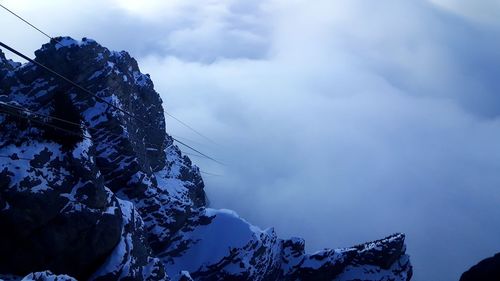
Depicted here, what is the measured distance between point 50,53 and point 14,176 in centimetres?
3911

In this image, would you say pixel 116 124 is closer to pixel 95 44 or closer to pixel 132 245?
pixel 95 44

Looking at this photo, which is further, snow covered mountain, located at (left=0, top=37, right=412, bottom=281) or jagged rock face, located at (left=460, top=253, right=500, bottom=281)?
jagged rock face, located at (left=460, top=253, right=500, bottom=281)

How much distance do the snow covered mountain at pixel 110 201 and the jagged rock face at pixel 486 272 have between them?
2553cm

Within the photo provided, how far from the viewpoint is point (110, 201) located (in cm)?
5703

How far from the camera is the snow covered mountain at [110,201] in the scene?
163 feet

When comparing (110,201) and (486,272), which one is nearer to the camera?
(110,201)

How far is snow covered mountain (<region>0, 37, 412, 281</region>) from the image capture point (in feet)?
163

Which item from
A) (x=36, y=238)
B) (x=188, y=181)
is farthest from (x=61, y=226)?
(x=188, y=181)

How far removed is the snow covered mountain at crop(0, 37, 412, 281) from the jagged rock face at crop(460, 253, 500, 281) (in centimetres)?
2553

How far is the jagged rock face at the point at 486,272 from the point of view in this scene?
228 feet

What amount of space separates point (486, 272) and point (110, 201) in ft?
194

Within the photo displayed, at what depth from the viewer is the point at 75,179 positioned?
53750 millimetres

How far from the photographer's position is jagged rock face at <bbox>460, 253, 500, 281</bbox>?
69.6m

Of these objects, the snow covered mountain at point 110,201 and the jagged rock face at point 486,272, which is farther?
the jagged rock face at point 486,272
